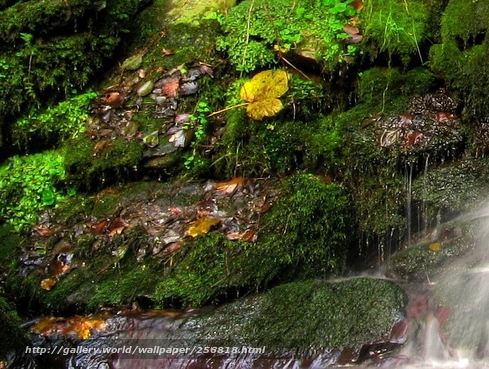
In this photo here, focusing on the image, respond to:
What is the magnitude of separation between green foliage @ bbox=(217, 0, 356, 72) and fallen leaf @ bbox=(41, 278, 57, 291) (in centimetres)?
239

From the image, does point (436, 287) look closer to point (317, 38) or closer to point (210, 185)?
point (210, 185)

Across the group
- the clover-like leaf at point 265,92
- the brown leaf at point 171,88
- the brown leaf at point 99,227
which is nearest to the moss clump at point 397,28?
the clover-like leaf at point 265,92

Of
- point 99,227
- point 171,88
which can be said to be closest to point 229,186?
point 99,227

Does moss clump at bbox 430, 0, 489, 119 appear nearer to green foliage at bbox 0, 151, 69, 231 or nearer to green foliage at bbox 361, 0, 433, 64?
green foliage at bbox 361, 0, 433, 64

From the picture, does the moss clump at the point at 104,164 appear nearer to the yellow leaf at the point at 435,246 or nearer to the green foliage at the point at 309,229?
the green foliage at the point at 309,229

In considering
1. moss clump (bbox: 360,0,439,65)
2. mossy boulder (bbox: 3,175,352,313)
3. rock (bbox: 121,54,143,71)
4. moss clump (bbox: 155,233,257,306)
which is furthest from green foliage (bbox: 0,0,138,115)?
moss clump (bbox: 360,0,439,65)

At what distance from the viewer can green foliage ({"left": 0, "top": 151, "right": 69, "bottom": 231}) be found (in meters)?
4.96

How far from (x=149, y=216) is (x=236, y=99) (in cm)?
130

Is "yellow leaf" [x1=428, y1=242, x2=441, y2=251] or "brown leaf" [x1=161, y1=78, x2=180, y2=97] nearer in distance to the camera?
"yellow leaf" [x1=428, y1=242, x2=441, y2=251]

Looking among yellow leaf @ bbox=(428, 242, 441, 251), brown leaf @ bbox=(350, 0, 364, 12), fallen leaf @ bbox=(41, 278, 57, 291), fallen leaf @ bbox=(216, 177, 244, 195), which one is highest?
brown leaf @ bbox=(350, 0, 364, 12)

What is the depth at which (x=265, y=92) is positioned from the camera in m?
5.11

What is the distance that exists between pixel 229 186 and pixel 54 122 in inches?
70.4

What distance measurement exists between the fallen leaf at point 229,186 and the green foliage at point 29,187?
4.38 feet

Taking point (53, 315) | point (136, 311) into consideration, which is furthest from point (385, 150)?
point (53, 315)
